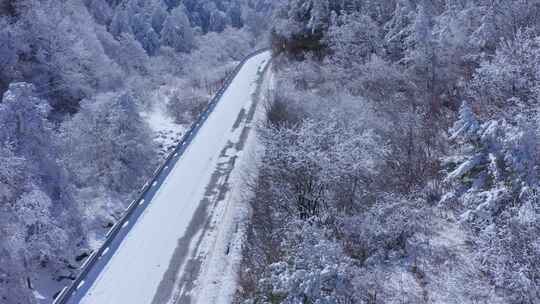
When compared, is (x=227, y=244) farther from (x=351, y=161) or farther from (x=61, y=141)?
(x=61, y=141)

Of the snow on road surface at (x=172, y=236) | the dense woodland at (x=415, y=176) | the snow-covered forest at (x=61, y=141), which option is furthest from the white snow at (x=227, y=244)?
the snow-covered forest at (x=61, y=141)

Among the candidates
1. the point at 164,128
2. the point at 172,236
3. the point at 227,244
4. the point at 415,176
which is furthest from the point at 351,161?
the point at 164,128

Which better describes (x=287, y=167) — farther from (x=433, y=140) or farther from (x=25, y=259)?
(x=25, y=259)

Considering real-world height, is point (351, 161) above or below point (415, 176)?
above

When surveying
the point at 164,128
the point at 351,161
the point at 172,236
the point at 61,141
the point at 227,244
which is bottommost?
the point at 164,128

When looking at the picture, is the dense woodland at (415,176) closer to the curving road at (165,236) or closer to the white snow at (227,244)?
the white snow at (227,244)

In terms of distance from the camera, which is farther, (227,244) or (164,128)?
(164,128)
